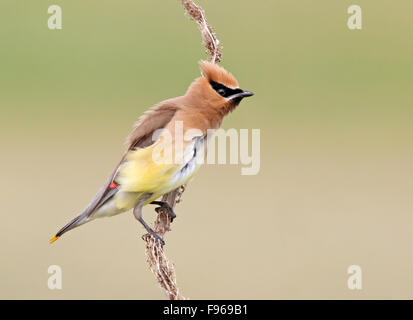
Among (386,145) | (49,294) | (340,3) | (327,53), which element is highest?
(340,3)

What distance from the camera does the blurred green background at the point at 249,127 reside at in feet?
29.5

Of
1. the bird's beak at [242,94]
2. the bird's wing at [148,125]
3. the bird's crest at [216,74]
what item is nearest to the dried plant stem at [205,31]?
the bird's crest at [216,74]

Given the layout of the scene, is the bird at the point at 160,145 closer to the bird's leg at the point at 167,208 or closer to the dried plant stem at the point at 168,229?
the bird's leg at the point at 167,208

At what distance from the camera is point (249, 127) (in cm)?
1109

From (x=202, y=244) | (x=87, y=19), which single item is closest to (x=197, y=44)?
(x=87, y=19)

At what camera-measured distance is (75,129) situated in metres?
12.8

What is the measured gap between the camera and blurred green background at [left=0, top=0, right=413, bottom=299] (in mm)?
8984

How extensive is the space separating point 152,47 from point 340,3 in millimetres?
3540

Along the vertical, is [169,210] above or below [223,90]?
below

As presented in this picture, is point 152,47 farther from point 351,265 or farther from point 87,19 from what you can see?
point 351,265

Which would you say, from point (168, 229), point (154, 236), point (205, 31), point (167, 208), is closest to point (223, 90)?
point (205, 31)

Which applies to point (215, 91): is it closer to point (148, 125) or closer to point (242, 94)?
point (242, 94)

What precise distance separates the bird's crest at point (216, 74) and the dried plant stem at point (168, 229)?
0.35 ft

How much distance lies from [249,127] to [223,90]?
5680mm
